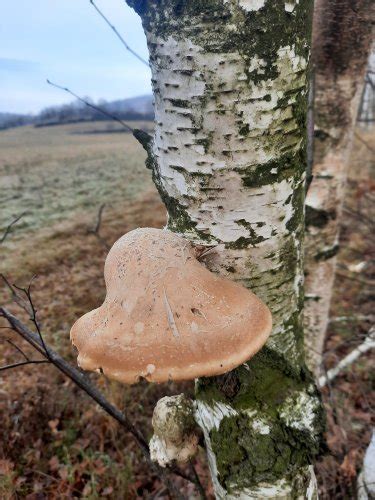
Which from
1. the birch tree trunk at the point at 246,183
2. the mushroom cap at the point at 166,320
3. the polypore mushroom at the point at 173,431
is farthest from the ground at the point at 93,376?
the mushroom cap at the point at 166,320

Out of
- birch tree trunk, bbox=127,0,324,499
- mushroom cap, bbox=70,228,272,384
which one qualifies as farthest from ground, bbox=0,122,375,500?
mushroom cap, bbox=70,228,272,384

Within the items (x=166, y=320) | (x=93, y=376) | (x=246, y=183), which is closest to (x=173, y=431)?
(x=166, y=320)

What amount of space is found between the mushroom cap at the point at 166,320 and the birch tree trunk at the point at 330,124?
195 cm

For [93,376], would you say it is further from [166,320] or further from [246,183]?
[246,183]

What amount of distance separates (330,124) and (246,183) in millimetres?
1893

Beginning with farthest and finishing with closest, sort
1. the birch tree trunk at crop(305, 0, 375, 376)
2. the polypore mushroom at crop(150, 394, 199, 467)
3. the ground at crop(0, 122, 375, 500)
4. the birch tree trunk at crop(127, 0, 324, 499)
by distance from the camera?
1. the ground at crop(0, 122, 375, 500)
2. the birch tree trunk at crop(305, 0, 375, 376)
3. the polypore mushroom at crop(150, 394, 199, 467)
4. the birch tree trunk at crop(127, 0, 324, 499)

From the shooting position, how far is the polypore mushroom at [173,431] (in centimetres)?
156

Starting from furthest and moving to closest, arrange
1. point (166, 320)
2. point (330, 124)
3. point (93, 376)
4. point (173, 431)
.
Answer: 1. point (93, 376)
2. point (330, 124)
3. point (173, 431)
4. point (166, 320)

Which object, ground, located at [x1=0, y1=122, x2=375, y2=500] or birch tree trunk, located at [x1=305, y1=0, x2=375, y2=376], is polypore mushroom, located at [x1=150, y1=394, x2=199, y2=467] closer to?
ground, located at [x1=0, y1=122, x2=375, y2=500]

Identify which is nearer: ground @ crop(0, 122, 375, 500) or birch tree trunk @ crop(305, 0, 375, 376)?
birch tree trunk @ crop(305, 0, 375, 376)

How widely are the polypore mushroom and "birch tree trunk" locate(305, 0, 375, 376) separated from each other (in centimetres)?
185

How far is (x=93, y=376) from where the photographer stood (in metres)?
5.41

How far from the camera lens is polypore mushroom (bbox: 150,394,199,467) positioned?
156 cm

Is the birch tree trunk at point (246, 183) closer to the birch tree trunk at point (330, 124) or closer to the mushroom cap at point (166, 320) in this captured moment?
the mushroom cap at point (166, 320)
